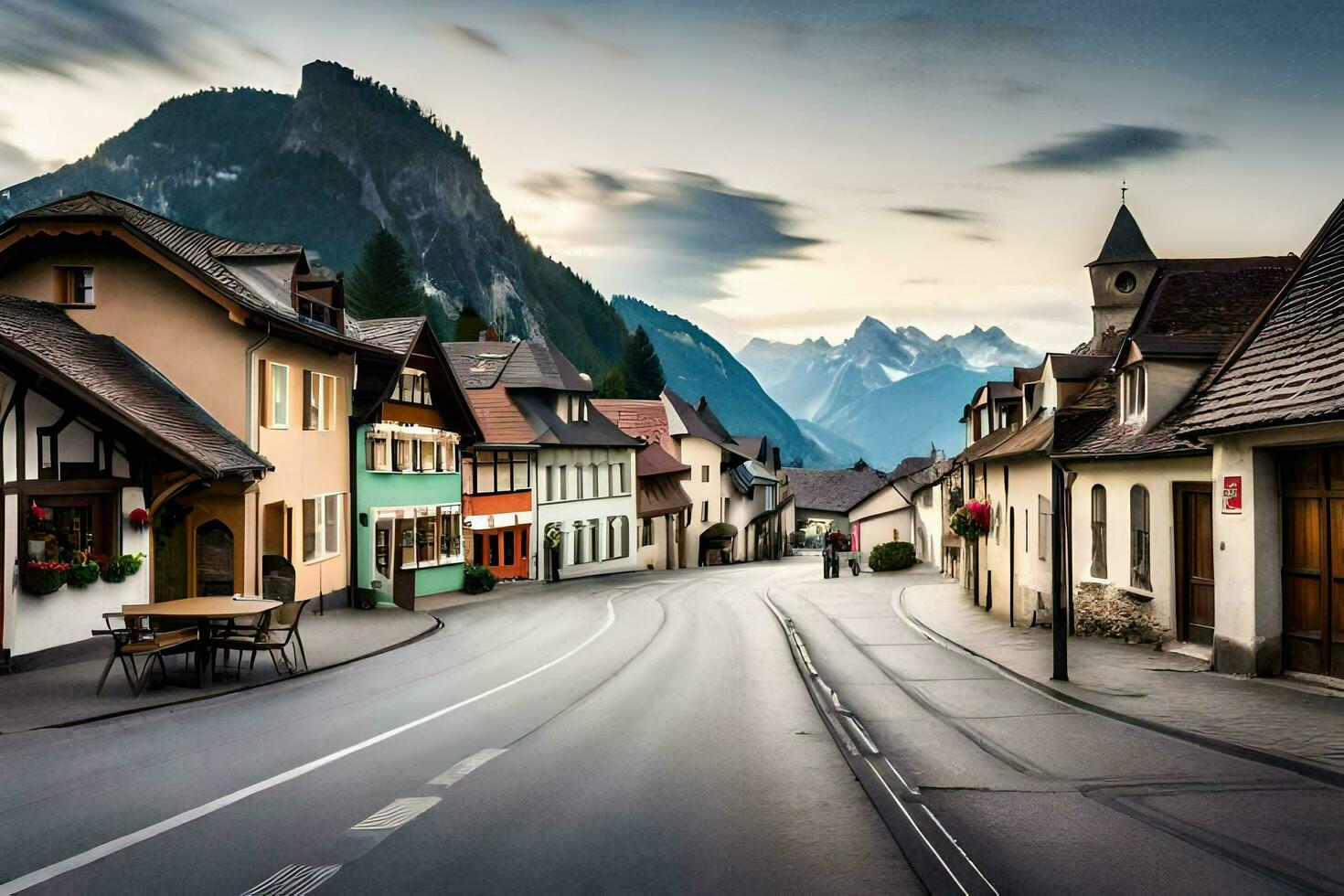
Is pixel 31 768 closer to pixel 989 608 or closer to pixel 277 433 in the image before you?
pixel 277 433

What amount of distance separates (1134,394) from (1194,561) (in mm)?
3935

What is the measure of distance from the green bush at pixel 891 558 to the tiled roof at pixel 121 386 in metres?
43.1

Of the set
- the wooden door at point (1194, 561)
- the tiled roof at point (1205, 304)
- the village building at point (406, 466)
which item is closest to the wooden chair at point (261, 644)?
the village building at point (406, 466)

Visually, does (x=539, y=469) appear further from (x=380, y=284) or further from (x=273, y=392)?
(x=380, y=284)

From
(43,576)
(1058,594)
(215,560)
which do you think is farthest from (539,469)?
(1058,594)

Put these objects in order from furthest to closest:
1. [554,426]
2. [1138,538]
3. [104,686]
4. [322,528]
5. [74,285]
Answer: [554,426]
[322,528]
[74,285]
[1138,538]
[104,686]

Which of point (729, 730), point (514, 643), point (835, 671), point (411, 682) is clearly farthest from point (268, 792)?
point (514, 643)

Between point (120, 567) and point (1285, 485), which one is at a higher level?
point (1285, 485)

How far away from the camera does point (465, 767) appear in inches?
387

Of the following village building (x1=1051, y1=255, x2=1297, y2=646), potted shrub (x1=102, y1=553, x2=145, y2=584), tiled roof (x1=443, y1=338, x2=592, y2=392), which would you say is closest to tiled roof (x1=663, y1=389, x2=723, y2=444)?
tiled roof (x1=443, y1=338, x2=592, y2=392)

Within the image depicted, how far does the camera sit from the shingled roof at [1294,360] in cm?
1326

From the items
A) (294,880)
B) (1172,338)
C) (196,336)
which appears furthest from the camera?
(196,336)

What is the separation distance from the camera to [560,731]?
1190cm

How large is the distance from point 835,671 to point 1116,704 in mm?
5955
